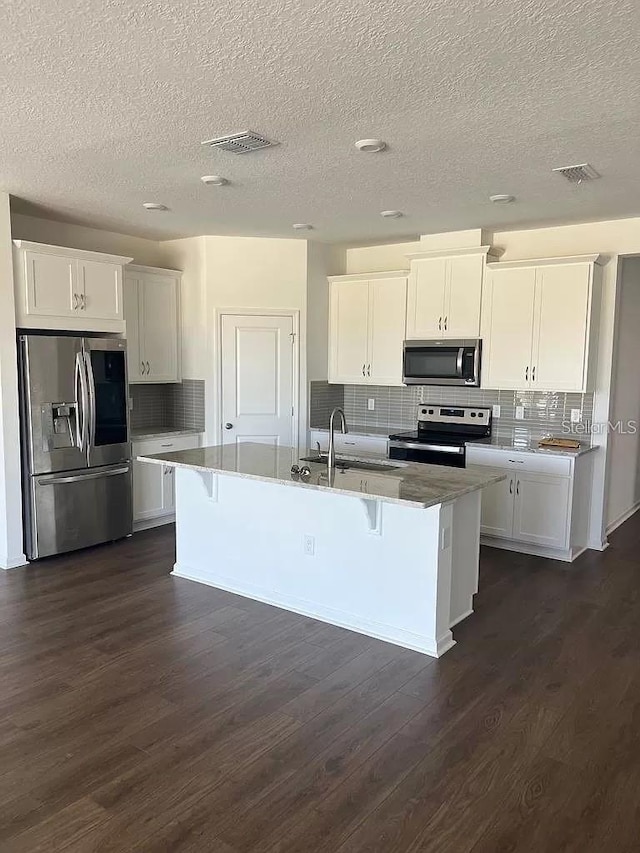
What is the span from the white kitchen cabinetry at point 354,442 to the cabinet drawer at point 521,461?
3.05ft

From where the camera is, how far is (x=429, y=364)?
5906 mm

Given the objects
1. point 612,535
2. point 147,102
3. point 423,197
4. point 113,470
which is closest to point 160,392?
point 113,470

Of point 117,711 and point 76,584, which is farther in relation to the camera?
point 76,584

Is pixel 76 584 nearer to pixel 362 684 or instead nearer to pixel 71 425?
pixel 71 425

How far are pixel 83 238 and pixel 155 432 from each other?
1886mm

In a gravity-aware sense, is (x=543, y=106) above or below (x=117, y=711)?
above

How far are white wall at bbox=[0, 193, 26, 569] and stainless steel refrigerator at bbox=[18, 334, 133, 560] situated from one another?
6cm

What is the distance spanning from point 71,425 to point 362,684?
312cm

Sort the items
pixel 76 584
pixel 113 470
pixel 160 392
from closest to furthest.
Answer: pixel 76 584, pixel 113 470, pixel 160 392

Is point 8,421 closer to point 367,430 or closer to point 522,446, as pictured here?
point 367,430

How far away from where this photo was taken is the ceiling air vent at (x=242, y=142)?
3.23 m

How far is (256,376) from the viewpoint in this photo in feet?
20.5

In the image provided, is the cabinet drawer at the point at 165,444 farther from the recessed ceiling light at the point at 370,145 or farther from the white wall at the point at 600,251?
the white wall at the point at 600,251

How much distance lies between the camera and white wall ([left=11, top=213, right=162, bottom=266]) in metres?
5.34
